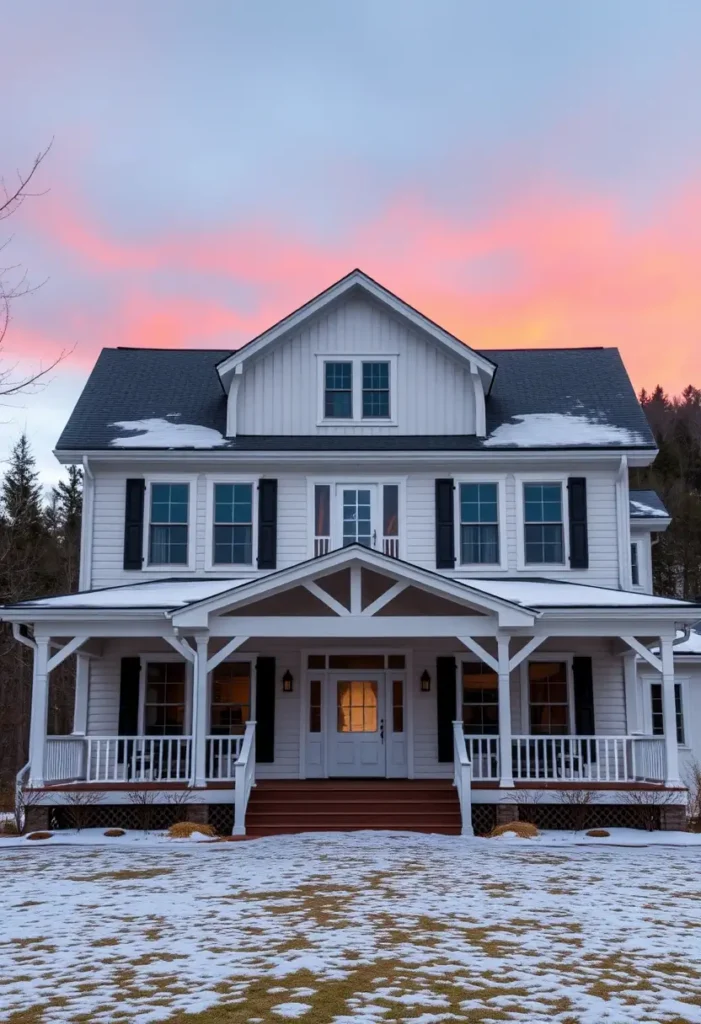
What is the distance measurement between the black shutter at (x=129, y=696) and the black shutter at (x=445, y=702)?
5044mm

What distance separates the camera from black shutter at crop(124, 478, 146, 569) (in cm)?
1867

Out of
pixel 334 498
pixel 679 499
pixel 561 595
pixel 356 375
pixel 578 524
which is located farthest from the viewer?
pixel 679 499

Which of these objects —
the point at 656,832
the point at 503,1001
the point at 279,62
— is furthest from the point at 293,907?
the point at 279,62

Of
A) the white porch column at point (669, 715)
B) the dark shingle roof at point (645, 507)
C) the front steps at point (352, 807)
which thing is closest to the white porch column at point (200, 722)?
the front steps at point (352, 807)

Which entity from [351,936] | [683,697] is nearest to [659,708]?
[683,697]

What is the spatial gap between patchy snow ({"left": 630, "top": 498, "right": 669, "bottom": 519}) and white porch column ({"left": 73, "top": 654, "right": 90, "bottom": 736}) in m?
13.8

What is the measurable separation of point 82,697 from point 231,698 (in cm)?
260

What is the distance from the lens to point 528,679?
1830cm

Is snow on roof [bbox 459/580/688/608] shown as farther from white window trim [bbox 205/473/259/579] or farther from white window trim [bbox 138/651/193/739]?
white window trim [bbox 138/651/193/739]

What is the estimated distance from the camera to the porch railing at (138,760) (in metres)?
16.0

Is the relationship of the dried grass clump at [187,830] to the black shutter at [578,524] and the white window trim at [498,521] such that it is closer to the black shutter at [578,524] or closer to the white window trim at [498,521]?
the white window trim at [498,521]

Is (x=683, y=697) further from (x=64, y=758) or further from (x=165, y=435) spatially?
(x=64, y=758)

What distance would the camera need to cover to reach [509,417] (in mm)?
20203

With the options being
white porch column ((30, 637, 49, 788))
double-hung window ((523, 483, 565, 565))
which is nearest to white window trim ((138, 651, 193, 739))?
white porch column ((30, 637, 49, 788))
